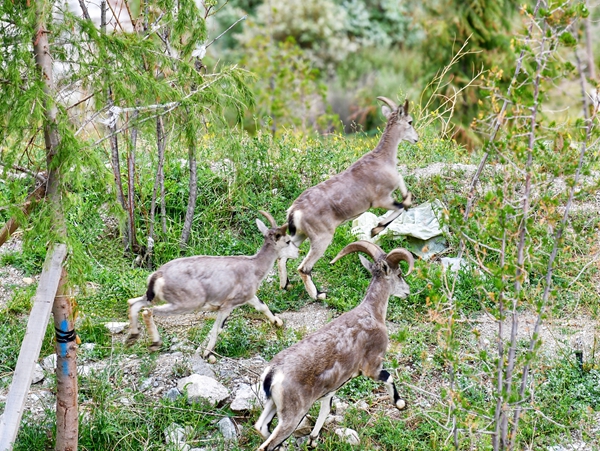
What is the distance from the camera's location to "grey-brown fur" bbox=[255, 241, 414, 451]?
595 centimetres

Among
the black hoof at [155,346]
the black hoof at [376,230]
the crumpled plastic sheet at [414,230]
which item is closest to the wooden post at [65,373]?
the black hoof at [155,346]

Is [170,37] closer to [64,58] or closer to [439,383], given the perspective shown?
[64,58]

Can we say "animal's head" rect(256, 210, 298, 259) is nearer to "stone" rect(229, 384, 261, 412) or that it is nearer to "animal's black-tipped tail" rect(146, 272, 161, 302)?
"animal's black-tipped tail" rect(146, 272, 161, 302)

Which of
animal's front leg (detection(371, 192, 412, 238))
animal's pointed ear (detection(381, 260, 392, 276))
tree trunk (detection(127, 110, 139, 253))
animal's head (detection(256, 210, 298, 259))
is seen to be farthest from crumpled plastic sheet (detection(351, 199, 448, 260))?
tree trunk (detection(127, 110, 139, 253))

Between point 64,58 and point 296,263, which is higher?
point 64,58

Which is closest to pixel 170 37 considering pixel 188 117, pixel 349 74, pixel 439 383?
pixel 188 117

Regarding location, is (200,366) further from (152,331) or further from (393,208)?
(393,208)

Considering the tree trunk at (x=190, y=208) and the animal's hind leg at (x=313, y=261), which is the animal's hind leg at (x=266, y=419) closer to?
the animal's hind leg at (x=313, y=261)

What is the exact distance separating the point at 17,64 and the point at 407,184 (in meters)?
6.27

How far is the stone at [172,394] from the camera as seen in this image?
6.87m

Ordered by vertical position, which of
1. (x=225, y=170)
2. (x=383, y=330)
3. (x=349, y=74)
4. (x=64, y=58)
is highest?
(x=64, y=58)

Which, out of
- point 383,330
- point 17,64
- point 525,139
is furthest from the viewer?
point 383,330

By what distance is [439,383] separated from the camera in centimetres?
736

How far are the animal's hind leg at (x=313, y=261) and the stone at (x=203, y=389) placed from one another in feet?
6.30
